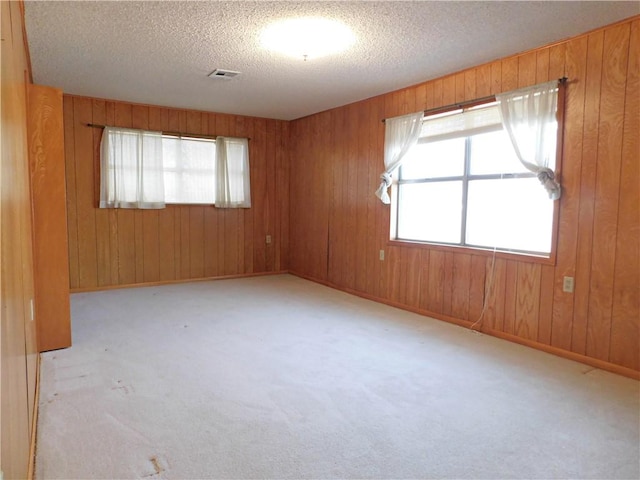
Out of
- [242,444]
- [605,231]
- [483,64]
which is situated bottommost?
[242,444]

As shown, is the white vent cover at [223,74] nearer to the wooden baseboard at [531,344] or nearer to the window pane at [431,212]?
the window pane at [431,212]

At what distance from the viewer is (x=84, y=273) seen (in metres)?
5.27

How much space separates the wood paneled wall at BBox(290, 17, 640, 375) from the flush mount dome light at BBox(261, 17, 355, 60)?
4.33 ft

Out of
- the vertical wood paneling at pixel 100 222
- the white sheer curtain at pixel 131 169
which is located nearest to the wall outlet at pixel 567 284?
the white sheer curtain at pixel 131 169

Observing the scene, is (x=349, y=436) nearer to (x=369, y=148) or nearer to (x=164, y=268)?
(x=369, y=148)

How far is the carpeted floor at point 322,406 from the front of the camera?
6.12ft

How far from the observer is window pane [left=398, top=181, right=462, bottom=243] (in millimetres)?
4059

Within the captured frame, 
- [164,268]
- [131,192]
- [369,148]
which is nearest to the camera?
[369,148]

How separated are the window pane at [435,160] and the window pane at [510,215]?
29cm

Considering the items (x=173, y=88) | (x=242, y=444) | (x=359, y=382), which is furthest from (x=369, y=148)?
(x=242, y=444)

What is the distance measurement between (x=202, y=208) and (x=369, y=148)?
2.54 metres

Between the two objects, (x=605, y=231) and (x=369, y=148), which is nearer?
(x=605, y=231)

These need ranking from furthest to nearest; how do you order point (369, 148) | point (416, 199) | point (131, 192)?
point (131, 192)
point (369, 148)
point (416, 199)

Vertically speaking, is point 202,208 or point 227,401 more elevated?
point 202,208
